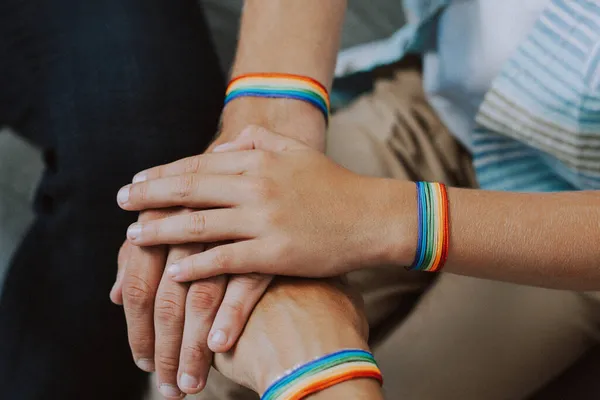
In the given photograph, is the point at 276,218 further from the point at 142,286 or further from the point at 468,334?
the point at 468,334

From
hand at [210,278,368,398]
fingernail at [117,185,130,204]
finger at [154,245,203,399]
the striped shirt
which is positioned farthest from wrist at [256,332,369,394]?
the striped shirt

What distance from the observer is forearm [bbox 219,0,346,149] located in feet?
2.33

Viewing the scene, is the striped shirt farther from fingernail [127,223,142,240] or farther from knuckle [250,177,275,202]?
fingernail [127,223,142,240]

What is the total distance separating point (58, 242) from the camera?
0.77 m

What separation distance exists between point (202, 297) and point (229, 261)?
0.05m

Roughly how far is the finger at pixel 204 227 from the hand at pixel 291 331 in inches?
2.7

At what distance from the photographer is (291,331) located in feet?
1.90

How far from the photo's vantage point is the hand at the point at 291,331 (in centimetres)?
57

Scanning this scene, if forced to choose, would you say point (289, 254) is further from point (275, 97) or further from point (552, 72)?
point (552, 72)

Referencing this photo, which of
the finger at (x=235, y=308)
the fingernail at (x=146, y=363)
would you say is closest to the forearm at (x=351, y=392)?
the finger at (x=235, y=308)

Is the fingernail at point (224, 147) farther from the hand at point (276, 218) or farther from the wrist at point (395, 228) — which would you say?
the wrist at point (395, 228)

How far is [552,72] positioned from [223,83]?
421 mm

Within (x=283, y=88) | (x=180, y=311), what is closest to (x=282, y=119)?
(x=283, y=88)

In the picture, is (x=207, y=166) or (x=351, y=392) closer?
(x=351, y=392)
